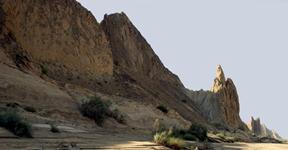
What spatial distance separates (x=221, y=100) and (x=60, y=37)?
140 ft

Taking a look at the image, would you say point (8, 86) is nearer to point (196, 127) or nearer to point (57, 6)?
point (196, 127)

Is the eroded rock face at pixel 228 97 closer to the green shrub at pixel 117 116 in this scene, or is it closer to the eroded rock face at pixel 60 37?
the eroded rock face at pixel 60 37

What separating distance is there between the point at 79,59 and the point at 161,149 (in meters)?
Result: 29.5

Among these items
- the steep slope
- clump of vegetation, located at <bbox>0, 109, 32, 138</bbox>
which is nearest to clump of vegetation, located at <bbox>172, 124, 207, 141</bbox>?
clump of vegetation, located at <bbox>0, 109, 32, 138</bbox>

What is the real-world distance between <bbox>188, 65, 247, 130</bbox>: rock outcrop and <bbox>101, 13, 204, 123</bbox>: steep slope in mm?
10751

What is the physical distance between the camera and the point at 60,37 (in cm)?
4450

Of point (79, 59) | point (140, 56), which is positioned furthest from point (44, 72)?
point (140, 56)

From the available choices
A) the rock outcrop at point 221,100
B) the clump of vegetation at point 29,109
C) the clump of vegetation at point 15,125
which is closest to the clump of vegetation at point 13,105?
the clump of vegetation at point 29,109

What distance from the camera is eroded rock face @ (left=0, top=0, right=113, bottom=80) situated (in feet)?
130

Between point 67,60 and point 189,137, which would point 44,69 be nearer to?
point 67,60

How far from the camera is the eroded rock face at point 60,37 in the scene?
130ft

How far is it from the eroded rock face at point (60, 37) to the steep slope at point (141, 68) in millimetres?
4081

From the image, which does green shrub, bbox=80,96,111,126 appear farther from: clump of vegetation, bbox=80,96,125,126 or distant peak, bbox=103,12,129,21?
distant peak, bbox=103,12,129,21

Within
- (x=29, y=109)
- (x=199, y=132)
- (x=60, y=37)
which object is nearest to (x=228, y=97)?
(x=60, y=37)
